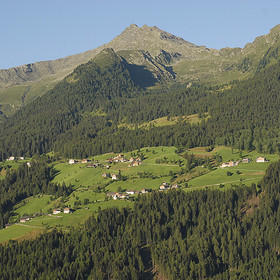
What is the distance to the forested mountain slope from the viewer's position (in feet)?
484

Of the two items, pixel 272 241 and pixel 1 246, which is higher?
pixel 1 246

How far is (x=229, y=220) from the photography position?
558ft

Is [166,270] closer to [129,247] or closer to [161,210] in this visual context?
[129,247]

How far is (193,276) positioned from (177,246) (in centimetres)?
1459

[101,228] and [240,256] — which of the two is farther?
[101,228]

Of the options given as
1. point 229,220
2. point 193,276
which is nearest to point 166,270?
point 193,276

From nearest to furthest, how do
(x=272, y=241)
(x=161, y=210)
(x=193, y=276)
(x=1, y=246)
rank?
(x=193, y=276), (x=272, y=241), (x=1, y=246), (x=161, y=210)

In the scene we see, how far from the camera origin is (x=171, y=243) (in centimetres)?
15925

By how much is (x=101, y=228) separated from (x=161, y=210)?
1042 inches

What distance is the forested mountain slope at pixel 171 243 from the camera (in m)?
147

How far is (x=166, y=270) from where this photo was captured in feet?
481

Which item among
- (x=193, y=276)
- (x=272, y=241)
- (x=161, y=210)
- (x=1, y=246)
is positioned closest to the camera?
(x=193, y=276)

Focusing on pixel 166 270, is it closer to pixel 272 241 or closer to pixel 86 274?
pixel 86 274

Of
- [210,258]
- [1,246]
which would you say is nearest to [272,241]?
[210,258]
